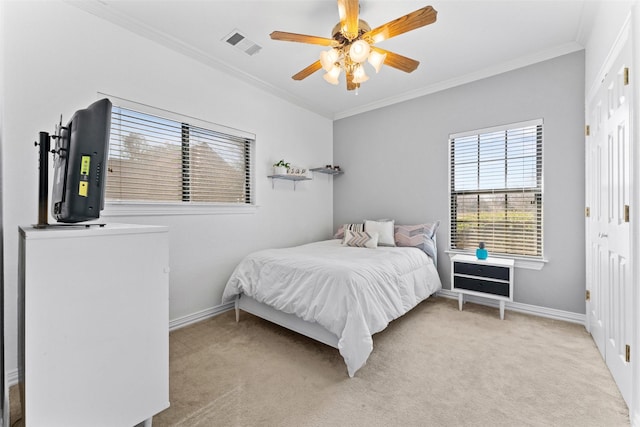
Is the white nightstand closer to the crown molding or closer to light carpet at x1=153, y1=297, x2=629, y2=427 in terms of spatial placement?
light carpet at x1=153, y1=297, x2=629, y2=427

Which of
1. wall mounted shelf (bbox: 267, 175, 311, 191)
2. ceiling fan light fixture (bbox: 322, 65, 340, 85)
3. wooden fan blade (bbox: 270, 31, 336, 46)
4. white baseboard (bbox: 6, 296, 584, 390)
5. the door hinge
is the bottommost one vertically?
white baseboard (bbox: 6, 296, 584, 390)

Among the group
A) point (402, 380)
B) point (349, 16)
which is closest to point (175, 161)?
point (349, 16)

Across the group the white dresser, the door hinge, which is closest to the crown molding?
the white dresser

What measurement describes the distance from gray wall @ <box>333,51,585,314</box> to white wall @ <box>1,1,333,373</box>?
67 cm

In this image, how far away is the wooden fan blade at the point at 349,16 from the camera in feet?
5.83

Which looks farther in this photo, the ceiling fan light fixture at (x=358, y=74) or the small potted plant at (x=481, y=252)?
the small potted plant at (x=481, y=252)

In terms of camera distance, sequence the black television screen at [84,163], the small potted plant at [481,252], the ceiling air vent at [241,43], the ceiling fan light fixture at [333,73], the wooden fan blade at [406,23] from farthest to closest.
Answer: the small potted plant at [481,252] < the ceiling air vent at [241,43] < the ceiling fan light fixture at [333,73] < the wooden fan blade at [406,23] < the black television screen at [84,163]

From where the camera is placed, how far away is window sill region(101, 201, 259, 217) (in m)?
2.31

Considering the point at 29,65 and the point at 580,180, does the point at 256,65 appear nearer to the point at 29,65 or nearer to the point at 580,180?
the point at 29,65

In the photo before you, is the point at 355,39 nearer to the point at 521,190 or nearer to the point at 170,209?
the point at 170,209

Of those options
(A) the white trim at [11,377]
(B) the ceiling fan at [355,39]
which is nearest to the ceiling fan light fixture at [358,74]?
(B) the ceiling fan at [355,39]

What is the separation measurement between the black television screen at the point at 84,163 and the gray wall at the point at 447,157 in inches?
134

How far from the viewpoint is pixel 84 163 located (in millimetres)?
1161

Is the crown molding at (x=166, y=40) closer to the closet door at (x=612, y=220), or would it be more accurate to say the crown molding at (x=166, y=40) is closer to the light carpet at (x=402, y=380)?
the light carpet at (x=402, y=380)
